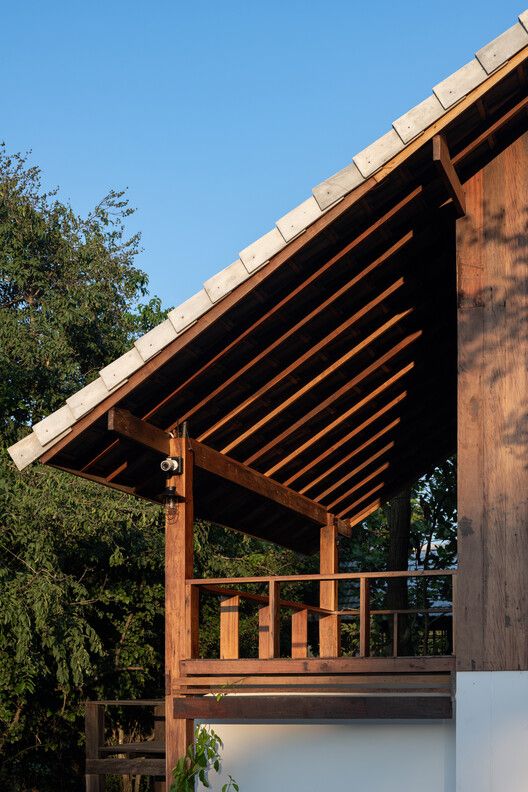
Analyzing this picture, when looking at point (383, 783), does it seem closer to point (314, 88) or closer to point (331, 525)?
point (331, 525)

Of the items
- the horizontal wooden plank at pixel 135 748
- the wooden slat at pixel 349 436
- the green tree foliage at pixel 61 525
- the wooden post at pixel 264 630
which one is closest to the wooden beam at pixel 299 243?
the wooden post at pixel 264 630

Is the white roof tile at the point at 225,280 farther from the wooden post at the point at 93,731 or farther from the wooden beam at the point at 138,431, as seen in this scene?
the wooden post at the point at 93,731

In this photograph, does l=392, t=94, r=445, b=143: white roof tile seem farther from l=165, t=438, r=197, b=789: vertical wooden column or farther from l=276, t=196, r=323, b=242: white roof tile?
l=165, t=438, r=197, b=789: vertical wooden column

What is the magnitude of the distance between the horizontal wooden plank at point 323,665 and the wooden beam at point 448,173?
3.25m

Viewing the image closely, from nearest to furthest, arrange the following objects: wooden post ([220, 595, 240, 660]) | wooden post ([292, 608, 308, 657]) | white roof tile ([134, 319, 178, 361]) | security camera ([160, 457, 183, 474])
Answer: white roof tile ([134, 319, 178, 361]) → security camera ([160, 457, 183, 474]) → wooden post ([220, 595, 240, 660]) → wooden post ([292, 608, 308, 657])

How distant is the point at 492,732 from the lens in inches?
316

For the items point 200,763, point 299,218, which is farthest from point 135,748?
point 299,218

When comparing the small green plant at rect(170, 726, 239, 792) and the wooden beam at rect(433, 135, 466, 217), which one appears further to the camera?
the small green plant at rect(170, 726, 239, 792)

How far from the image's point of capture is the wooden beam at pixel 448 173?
313 inches

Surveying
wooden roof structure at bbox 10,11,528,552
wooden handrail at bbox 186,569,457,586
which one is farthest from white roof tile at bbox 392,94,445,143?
wooden handrail at bbox 186,569,457,586

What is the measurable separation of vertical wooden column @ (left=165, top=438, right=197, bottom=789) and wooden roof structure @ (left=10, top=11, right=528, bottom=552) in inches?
15.7

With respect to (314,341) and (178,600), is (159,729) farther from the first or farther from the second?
(314,341)

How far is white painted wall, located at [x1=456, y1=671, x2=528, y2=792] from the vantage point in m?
7.98

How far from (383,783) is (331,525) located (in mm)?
6401
